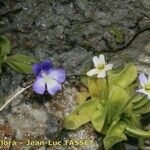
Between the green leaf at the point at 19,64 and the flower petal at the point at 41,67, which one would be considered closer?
the flower petal at the point at 41,67

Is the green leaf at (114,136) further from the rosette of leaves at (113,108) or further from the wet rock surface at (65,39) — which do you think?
the wet rock surface at (65,39)

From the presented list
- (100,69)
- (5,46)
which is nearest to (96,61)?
(100,69)

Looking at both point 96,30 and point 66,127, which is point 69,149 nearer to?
point 66,127

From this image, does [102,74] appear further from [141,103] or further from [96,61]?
[141,103]

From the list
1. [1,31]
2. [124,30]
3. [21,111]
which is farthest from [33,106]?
[124,30]

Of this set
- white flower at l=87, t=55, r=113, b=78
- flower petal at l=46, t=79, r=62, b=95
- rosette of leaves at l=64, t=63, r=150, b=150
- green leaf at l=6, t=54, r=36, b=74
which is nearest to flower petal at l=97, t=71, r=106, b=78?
white flower at l=87, t=55, r=113, b=78

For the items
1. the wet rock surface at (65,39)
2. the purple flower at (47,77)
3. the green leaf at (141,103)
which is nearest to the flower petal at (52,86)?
the purple flower at (47,77)

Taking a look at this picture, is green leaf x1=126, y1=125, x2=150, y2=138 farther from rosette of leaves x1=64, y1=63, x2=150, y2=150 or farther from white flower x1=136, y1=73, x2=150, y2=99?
white flower x1=136, y1=73, x2=150, y2=99

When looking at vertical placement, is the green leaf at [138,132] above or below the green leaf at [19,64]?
below

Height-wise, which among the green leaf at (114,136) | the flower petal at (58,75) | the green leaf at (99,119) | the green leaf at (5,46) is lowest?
the green leaf at (114,136)
